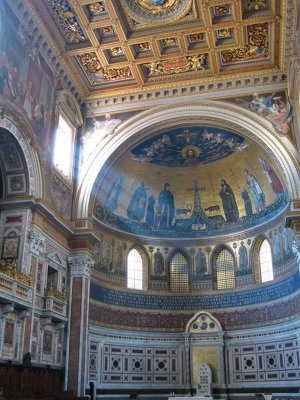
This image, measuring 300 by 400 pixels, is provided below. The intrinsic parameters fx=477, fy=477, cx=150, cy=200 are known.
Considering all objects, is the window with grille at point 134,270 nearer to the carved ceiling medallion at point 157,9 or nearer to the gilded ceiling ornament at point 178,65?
the gilded ceiling ornament at point 178,65

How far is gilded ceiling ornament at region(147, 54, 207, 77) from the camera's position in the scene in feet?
82.0

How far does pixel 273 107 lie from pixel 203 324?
1331 cm

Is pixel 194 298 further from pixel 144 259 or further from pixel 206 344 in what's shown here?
pixel 144 259

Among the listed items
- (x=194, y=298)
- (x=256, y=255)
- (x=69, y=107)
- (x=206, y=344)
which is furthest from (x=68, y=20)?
(x=206, y=344)

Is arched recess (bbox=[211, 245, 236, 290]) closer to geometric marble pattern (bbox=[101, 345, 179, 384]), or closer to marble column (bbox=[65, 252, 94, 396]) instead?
geometric marble pattern (bbox=[101, 345, 179, 384])

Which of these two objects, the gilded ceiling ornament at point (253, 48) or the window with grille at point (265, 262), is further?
the window with grille at point (265, 262)

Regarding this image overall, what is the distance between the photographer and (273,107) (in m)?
24.9

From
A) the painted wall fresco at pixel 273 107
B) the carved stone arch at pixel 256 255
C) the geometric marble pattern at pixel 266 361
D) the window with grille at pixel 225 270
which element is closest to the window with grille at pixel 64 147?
the painted wall fresco at pixel 273 107

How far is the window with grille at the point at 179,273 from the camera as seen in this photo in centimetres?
3061

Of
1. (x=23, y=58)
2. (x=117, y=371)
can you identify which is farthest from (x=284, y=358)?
(x=23, y=58)

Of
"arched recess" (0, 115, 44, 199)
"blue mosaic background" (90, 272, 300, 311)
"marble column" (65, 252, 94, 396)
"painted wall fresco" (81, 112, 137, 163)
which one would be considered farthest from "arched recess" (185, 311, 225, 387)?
"arched recess" (0, 115, 44, 199)

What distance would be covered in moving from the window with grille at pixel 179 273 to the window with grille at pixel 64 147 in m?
10.0

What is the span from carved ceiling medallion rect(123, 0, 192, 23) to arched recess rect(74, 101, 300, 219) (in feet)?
17.2

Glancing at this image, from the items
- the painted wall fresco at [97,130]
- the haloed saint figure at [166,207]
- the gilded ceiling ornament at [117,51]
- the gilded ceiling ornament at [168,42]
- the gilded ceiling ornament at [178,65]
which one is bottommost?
the haloed saint figure at [166,207]
